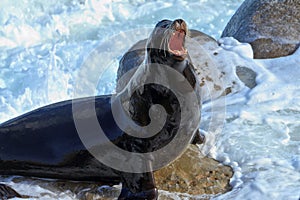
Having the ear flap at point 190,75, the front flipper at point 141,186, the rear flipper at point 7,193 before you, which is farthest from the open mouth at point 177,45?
the rear flipper at point 7,193

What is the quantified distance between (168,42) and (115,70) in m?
4.43

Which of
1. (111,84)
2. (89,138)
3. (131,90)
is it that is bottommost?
(111,84)

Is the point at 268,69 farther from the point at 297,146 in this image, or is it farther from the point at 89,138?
the point at 89,138

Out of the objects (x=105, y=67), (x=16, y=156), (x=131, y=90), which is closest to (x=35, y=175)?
(x=16, y=156)

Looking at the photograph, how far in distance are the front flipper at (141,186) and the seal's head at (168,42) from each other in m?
0.86

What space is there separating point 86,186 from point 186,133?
0.97 m

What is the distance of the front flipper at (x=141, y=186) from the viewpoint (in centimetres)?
377

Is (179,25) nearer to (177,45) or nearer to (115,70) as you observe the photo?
(177,45)

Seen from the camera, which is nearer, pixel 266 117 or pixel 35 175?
pixel 35 175

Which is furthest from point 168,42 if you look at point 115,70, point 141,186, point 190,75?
point 115,70

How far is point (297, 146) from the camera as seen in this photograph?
14.5 ft

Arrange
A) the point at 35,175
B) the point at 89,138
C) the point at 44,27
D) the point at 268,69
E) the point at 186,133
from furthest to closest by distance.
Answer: the point at 44,27, the point at 268,69, the point at 35,175, the point at 89,138, the point at 186,133

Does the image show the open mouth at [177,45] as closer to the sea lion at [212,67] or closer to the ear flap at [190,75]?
the ear flap at [190,75]

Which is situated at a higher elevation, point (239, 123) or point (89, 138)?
point (89, 138)
